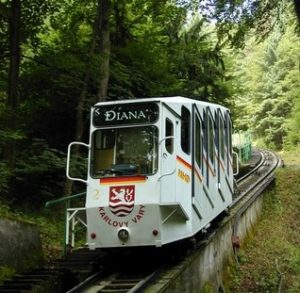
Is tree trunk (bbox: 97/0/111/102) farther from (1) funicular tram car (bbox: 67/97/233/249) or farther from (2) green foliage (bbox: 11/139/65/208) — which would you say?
(1) funicular tram car (bbox: 67/97/233/249)

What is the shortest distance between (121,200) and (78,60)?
7542mm

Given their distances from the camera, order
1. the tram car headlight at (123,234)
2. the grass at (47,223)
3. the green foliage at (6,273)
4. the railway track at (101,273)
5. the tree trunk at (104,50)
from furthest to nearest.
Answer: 1. the tree trunk at (104,50)
2. the grass at (47,223)
3. the green foliage at (6,273)
4. the tram car headlight at (123,234)
5. the railway track at (101,273)

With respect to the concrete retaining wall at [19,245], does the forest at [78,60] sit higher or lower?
higher

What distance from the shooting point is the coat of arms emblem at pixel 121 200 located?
387 inches

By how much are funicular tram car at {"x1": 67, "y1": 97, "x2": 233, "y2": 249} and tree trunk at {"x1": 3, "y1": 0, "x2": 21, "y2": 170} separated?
4.70 m

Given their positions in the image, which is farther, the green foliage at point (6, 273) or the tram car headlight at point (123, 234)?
the green foliage at point (6, 273)

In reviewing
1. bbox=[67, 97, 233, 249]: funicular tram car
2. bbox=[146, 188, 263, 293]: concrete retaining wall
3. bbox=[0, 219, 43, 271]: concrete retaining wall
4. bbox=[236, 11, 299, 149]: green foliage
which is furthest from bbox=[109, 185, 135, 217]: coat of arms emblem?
bbox=[236, 11, 299, 149]: green foliage

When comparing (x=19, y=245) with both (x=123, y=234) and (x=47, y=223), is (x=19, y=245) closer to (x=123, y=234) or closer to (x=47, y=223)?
(x=123, y=234)

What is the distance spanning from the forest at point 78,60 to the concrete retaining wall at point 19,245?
191 cm

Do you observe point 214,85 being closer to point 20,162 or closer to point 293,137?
point 20,162

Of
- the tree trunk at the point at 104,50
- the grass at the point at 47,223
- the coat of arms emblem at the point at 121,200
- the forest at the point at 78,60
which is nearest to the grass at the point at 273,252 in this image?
the grass at the point at 47,223

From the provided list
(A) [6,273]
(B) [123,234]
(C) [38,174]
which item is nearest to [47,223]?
(C) [38,174]

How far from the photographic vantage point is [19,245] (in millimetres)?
10805

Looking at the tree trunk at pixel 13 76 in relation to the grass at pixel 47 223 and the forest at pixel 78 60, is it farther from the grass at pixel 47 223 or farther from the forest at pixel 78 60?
the grass at pixel 47 223
